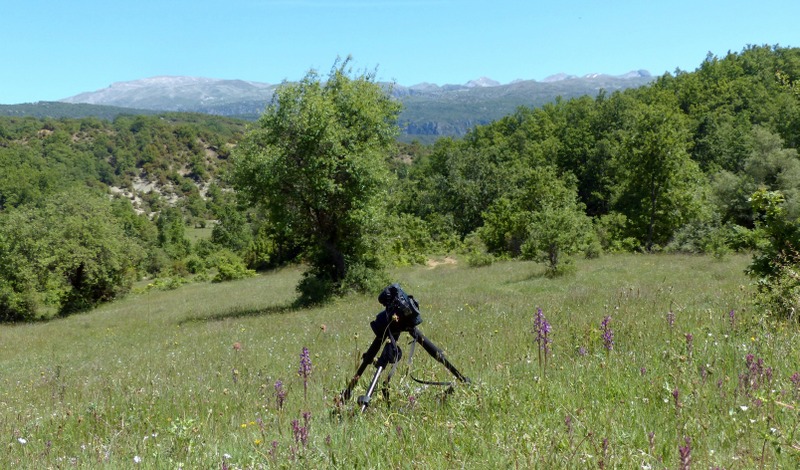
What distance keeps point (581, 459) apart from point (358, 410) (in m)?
1.75

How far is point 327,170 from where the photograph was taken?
22.0m

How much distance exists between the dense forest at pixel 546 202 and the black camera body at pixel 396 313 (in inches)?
221

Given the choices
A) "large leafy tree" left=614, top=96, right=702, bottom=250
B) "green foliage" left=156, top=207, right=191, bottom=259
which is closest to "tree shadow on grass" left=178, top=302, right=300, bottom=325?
"large leafy tree" left=614, top=96, right=702, bottom=250

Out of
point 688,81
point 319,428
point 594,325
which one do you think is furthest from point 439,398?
point 688,81

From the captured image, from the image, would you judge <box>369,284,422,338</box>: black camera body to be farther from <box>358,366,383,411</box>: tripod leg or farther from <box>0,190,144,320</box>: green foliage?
<box>0,190,144,320</box>: green foliage

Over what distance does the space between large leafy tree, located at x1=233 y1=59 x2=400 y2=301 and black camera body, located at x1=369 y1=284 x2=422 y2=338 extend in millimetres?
18396

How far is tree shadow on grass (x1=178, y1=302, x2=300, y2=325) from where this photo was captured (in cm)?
2266

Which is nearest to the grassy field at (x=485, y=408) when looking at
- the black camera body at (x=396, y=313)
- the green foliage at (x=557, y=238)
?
the black camera body at (x=396, y=313)

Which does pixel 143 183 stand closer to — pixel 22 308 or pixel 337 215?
pixel 22 308

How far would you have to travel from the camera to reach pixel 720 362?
4.82 meters

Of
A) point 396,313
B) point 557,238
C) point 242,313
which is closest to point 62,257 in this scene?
point 242,313

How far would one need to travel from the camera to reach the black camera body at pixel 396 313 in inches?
154

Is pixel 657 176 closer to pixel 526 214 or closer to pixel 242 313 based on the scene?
pixel 526 214

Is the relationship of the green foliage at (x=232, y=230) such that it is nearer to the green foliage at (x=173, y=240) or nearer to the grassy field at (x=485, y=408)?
the green foliage at (x=173, y=240)
